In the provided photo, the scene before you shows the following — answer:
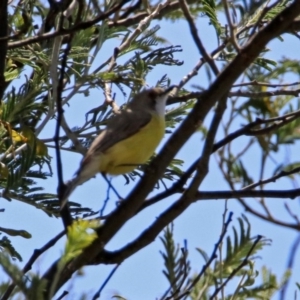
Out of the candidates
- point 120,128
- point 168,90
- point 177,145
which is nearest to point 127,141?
point 120,128

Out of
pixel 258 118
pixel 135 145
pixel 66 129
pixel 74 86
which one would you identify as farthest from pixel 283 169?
pixel 135 145

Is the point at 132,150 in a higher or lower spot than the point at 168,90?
lower

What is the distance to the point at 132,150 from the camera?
15.6ft

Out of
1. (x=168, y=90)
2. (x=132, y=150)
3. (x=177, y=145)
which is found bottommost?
(x=177, y=145)

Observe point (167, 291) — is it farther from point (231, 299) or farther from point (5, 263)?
point (5, 263)

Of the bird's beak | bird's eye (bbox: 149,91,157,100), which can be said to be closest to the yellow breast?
the bird's beak

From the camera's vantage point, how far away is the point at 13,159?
3762mm

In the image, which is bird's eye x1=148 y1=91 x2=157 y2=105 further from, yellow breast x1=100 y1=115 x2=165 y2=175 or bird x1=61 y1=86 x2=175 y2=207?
yellow breast x1=100 y1=115 x2=165 y2=175

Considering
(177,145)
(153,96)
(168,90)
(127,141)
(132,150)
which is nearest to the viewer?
(177,145)

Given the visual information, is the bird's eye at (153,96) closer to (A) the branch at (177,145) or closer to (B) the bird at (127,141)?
(B) the bird at (127,141)

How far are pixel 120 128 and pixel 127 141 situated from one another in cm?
15

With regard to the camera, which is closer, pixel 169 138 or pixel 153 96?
pixel 169 138

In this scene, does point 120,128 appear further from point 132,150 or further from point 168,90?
point 168,90

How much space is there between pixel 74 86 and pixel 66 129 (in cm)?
46
